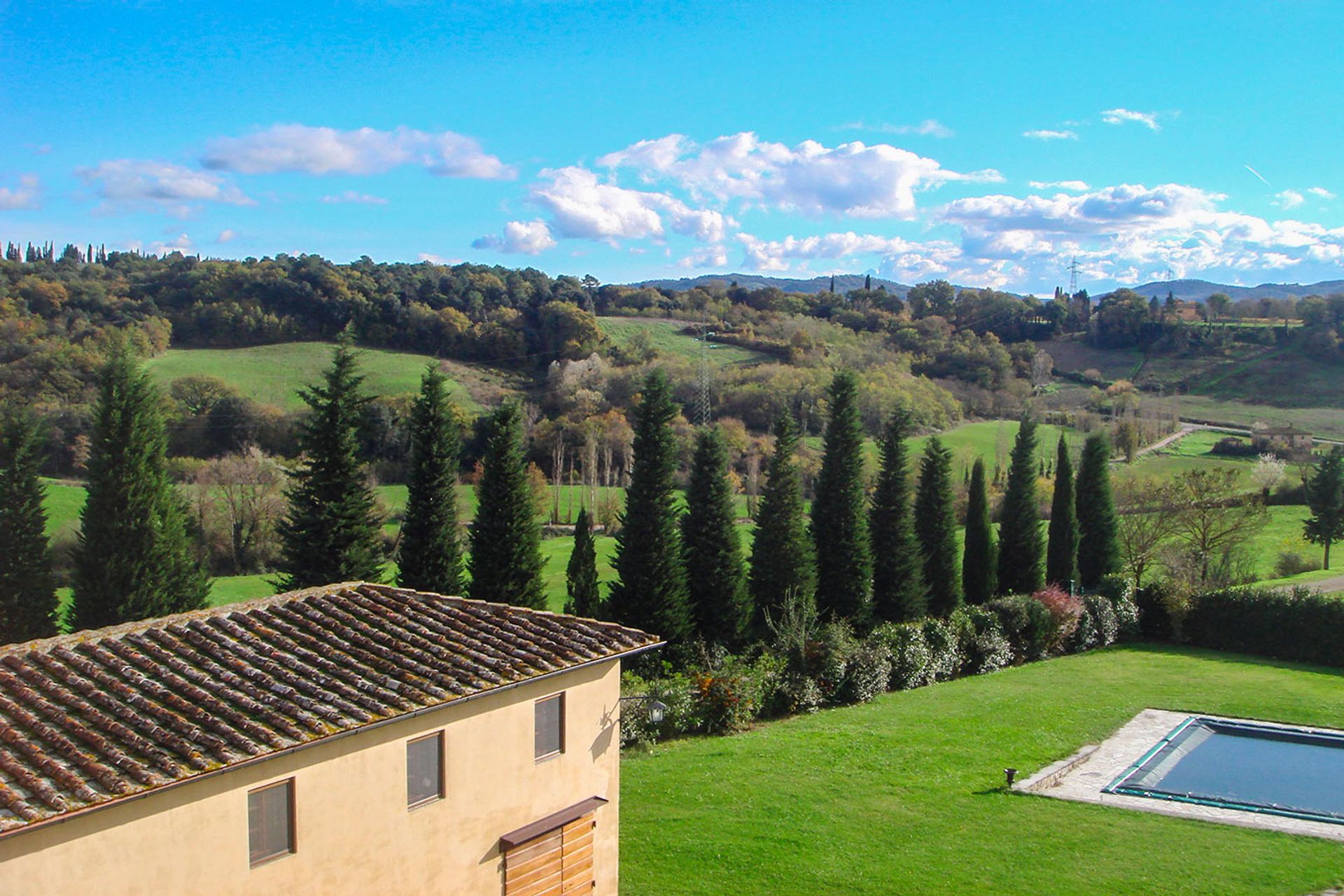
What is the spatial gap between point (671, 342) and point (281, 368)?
114 ft

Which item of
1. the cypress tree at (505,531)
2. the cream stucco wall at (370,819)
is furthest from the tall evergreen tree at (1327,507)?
the cream stucco wall at (370,819)

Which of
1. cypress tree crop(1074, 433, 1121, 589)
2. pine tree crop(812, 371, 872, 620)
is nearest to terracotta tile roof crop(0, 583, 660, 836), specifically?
pine tree crop(812, 371, 872, 620)

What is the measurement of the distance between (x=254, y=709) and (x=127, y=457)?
13965 millimetres

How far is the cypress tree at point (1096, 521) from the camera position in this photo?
1500 inches

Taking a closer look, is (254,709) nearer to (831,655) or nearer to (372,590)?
(372,590)

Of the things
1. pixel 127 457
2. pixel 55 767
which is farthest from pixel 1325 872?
pixel 127 457

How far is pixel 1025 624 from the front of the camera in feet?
97.5

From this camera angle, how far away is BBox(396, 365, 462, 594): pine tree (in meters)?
22.4

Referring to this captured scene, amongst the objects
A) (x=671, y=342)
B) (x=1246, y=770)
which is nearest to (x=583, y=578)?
(x=1246, y=770)

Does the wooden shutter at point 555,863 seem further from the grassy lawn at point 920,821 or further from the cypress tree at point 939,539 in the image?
the cypress tree at point 939,539

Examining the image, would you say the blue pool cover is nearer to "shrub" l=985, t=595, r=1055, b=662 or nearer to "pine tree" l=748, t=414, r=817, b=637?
"shrub" l=985, t=595, r=1055, b=662

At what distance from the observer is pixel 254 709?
29.2 ft

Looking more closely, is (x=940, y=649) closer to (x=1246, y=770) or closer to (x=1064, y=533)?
(x=1246, y=770)

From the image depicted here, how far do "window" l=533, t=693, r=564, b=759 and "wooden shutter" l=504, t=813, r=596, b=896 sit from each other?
876 mm
